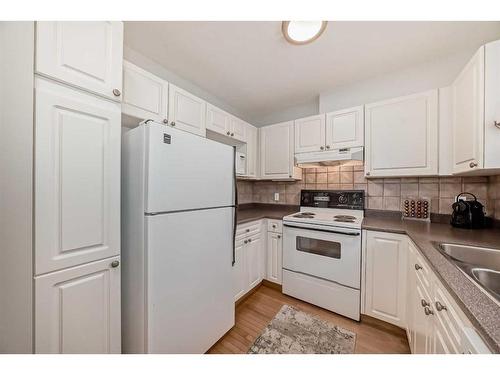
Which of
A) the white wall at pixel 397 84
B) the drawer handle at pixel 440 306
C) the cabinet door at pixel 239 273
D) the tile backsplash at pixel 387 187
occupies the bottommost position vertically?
the cabinet door at pixel 239 273

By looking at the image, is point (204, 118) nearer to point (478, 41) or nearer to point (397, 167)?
point (397, 167)

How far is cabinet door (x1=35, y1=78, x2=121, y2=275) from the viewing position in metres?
0.78

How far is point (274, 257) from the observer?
2115 millimetres

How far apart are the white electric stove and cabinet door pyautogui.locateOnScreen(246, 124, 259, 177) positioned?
34.0 inches

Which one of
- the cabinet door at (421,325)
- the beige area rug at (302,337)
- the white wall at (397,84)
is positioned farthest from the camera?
the white wall at (397,84)

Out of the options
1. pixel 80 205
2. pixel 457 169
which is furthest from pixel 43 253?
pixel 457 169

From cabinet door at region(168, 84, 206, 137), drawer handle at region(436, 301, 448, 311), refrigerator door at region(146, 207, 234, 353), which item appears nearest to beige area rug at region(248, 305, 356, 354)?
refrigerator door at region(146, 207, 234, 353)

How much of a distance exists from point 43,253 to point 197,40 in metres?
1.68

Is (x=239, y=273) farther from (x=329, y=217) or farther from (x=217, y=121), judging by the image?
(x=217, y=121)

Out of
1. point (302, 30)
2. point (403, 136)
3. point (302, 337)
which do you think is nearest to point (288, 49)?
point (302, 30)

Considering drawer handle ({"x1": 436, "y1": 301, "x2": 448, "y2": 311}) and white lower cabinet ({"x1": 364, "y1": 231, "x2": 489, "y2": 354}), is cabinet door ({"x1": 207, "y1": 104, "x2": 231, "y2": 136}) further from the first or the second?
drawer handle ({"x1": 436, "y1": 301, "x2": 448, "y2": 311})

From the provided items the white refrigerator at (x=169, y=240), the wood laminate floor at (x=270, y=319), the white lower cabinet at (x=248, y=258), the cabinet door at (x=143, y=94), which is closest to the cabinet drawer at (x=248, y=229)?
the white lower cabinet at (x=248, y=258)

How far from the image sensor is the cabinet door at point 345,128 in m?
1.89

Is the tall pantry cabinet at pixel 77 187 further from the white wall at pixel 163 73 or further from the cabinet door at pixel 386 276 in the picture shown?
the cabinet door at pixel 386 276
